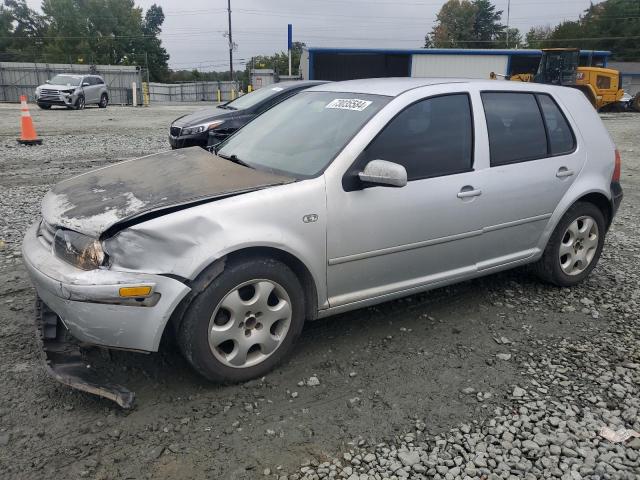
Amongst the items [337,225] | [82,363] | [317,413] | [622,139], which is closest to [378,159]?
[337,225]

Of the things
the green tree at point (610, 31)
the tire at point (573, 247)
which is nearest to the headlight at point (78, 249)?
the tire at point (573, 247)

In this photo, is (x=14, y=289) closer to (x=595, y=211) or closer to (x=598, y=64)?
(x=595, y=211)

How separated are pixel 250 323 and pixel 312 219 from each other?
0.68 metres

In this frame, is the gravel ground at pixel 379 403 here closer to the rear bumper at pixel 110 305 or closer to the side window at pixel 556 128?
the rear bumper at pixel 110 305

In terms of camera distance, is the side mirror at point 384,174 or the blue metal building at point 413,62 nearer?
the side mirror at point 384,174

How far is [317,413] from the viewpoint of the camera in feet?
9.62

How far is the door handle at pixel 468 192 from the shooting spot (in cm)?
377

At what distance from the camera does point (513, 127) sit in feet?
13.7

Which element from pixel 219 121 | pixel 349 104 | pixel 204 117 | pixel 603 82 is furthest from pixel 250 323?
pixel 603 82

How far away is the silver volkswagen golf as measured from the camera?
2.82 m

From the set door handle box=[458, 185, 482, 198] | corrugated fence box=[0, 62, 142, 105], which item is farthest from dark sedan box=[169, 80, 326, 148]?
corrugated fence box=[0, 62, 142, 105]

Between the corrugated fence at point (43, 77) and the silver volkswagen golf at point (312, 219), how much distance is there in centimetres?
3629

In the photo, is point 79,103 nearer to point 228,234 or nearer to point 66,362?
point 66,362

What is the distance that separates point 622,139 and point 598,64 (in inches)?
887
